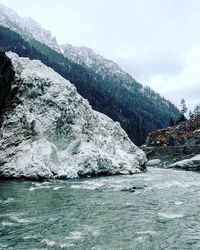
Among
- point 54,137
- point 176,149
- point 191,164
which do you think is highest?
point 176,149

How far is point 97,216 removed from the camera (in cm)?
2347

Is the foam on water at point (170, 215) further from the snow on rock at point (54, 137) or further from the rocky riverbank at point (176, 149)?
the rocky riverbank at point (176, 149)

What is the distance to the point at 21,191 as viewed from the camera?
31250mm

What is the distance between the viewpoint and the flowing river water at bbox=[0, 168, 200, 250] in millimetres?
18703

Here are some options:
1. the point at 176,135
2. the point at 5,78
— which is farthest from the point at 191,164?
the point at 176,135

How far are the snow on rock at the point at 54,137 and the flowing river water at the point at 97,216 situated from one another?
3672 millimetres

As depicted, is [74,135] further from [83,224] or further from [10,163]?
[83,224]

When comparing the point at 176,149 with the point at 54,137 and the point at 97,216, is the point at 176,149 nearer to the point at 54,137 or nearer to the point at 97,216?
the point at 54,137

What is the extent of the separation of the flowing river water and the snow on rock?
367 centimetres

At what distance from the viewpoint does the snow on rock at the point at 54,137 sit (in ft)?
130

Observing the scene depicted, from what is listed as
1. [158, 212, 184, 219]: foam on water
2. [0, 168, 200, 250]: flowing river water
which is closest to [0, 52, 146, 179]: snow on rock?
[0, 168, 200, 250]: flowing river water

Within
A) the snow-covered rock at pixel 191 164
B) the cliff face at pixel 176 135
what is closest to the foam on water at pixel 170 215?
the snow-covered rock at pixel 191 164

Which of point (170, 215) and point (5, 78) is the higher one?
point (5, 78)

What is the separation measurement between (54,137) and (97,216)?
2075 centimetres
